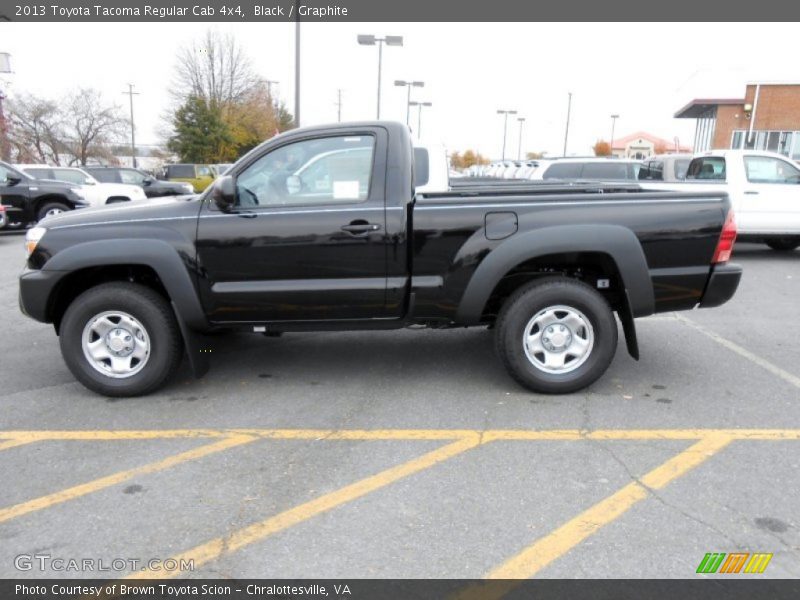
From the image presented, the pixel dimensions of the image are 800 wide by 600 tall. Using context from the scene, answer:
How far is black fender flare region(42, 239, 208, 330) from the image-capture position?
436 centimetres

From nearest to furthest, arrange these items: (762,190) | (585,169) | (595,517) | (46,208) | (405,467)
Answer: (595,517), (405,467), (762,190), (585,169), (46,208)

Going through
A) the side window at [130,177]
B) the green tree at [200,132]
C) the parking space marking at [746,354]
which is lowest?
the parking space marking at [746,354]

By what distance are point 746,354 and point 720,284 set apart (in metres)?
1.47

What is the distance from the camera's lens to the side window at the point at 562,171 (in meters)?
14.1

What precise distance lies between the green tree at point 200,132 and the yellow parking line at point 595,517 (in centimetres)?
4370

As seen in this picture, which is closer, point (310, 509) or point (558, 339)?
point (310, 509)

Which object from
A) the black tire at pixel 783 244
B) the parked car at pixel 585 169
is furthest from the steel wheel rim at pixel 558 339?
the parked car at pixel 585 169

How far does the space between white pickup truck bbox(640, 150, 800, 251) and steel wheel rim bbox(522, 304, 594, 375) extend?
7594 millimetres

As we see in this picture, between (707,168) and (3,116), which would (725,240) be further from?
(3,116)

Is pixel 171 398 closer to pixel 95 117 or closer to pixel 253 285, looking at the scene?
pixel 253 285

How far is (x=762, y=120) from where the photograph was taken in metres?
36.8

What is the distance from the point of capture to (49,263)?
4.42 m

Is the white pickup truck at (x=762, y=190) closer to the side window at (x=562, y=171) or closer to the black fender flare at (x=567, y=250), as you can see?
the side window at (x=562, y=171)

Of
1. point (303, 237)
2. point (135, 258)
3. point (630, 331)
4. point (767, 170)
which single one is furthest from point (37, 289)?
point (767, 170)
